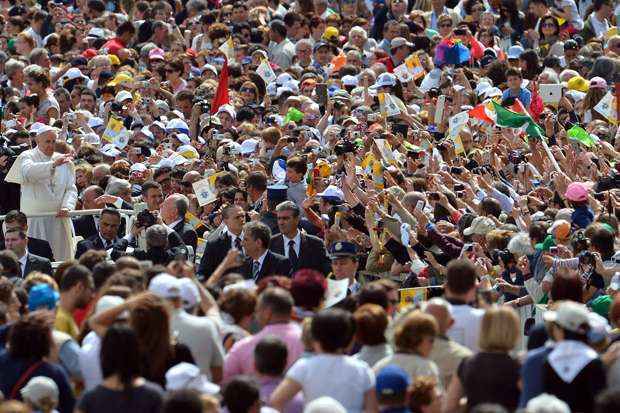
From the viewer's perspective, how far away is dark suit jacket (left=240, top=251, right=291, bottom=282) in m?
14.6

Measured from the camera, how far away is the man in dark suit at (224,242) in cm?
1524

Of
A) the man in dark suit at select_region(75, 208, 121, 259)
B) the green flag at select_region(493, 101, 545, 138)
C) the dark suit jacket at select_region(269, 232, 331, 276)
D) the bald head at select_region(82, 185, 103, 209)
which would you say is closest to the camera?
the dark suit jacket at select_region(269, 232, 331, 276)

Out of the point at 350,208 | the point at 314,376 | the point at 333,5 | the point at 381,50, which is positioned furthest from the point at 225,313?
the point at 333,5

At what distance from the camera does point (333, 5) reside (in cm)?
2734

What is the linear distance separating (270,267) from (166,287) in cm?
389

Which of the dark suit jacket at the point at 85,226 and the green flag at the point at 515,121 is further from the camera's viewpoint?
the green flag at the point at 515,121

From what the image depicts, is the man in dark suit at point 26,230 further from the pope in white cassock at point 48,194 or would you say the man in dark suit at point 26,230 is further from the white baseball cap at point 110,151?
the white baseball cap at point 110,151

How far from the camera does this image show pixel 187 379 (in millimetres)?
9867

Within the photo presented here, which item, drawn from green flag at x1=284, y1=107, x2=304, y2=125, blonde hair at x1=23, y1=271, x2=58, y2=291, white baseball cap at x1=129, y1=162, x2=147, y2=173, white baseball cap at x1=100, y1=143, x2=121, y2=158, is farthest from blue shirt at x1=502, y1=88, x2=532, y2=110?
blonde hair at x1=23, y1=271, x2=58, y2=291

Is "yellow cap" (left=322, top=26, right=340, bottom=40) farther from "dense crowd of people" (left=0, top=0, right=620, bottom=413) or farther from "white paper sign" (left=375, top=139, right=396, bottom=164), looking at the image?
"white paper sign" (left=375, top=139, right=396, bottom=164)

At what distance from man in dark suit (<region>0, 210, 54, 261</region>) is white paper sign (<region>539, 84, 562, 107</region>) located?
617cm

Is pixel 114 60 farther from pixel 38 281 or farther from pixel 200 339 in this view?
pixel 200 339

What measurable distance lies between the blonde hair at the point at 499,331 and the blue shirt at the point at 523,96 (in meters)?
10.3

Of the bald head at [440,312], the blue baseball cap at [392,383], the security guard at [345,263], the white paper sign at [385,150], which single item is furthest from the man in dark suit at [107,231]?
the blue baseball cap at [392,383]
